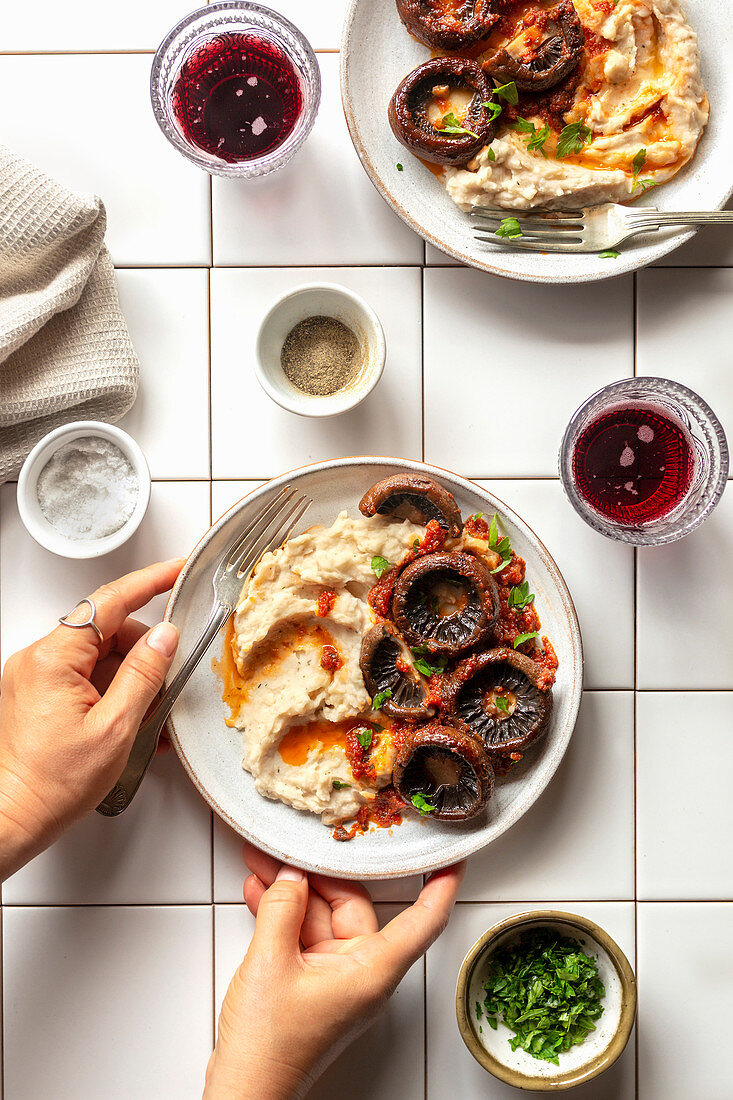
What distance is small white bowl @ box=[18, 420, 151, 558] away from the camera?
190 centimetres

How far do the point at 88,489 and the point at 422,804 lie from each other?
102 centimetres

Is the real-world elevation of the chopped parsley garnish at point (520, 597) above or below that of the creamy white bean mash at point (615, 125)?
below

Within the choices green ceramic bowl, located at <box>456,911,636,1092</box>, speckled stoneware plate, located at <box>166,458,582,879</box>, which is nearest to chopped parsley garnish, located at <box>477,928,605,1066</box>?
green ceramic bowl, located at <box>456,911,636,1092</box>

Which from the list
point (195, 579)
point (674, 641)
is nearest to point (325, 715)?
point (195, 579)

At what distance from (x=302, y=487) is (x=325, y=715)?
1.67 ft

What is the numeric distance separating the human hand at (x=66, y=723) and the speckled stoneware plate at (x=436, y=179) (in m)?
1.06

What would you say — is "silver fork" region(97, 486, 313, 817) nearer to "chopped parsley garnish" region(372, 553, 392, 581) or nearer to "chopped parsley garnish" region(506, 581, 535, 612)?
"chopped parsley garnish" region(372, 553, 392, 581)

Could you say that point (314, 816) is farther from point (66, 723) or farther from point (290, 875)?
point (66, 723)

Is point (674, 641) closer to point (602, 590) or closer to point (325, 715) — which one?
point (602, 590)

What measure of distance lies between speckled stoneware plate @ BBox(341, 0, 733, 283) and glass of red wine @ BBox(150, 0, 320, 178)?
126mm

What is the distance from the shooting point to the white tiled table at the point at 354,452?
6.71ft

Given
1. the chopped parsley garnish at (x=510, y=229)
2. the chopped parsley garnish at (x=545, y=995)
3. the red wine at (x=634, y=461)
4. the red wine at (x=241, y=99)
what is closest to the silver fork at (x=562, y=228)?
the chopped parsley garnish at (x=510, y=229)

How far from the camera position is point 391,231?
2051mm

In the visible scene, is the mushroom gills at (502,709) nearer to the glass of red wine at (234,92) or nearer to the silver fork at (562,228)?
the silver fork at (562,228)
